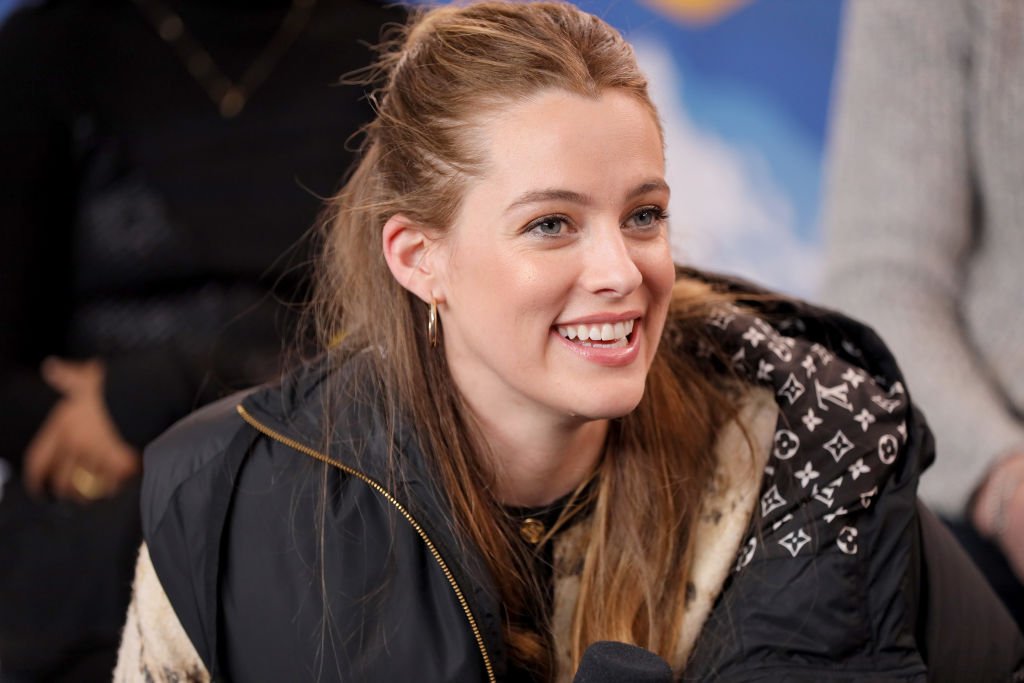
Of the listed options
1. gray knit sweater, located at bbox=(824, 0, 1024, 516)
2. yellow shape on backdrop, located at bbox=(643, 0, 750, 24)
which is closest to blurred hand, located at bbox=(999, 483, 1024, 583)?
gray knit sweater, located at bbox=(824, 0, 1024, 516)

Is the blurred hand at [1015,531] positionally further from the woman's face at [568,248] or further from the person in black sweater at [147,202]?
the person in black sweater at [147,202]

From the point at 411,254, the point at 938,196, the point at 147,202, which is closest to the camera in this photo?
the point at 411,254

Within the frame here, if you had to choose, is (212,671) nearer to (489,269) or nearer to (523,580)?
(523,580)

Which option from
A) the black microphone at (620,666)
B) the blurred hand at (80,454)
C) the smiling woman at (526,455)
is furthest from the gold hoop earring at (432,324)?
the blurred hand at (80,454)

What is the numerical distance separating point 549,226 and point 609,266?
6cm

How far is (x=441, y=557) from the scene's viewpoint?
3.39 ft

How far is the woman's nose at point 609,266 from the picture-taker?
3.14 ft

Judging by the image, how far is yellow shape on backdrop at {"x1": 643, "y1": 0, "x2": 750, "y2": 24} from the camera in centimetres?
232

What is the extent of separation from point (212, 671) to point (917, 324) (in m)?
0.82

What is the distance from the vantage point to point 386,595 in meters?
1.05

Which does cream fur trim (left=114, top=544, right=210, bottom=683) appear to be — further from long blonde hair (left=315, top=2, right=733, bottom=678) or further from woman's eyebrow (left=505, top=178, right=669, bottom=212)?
woman's eyebrow (left=505, top=178, right=669, bottom=212)

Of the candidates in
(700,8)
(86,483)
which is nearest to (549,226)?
(86,483)

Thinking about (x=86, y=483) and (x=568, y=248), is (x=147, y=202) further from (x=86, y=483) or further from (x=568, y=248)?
(x=568, y=248)

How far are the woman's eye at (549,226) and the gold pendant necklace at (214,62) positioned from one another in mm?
867
